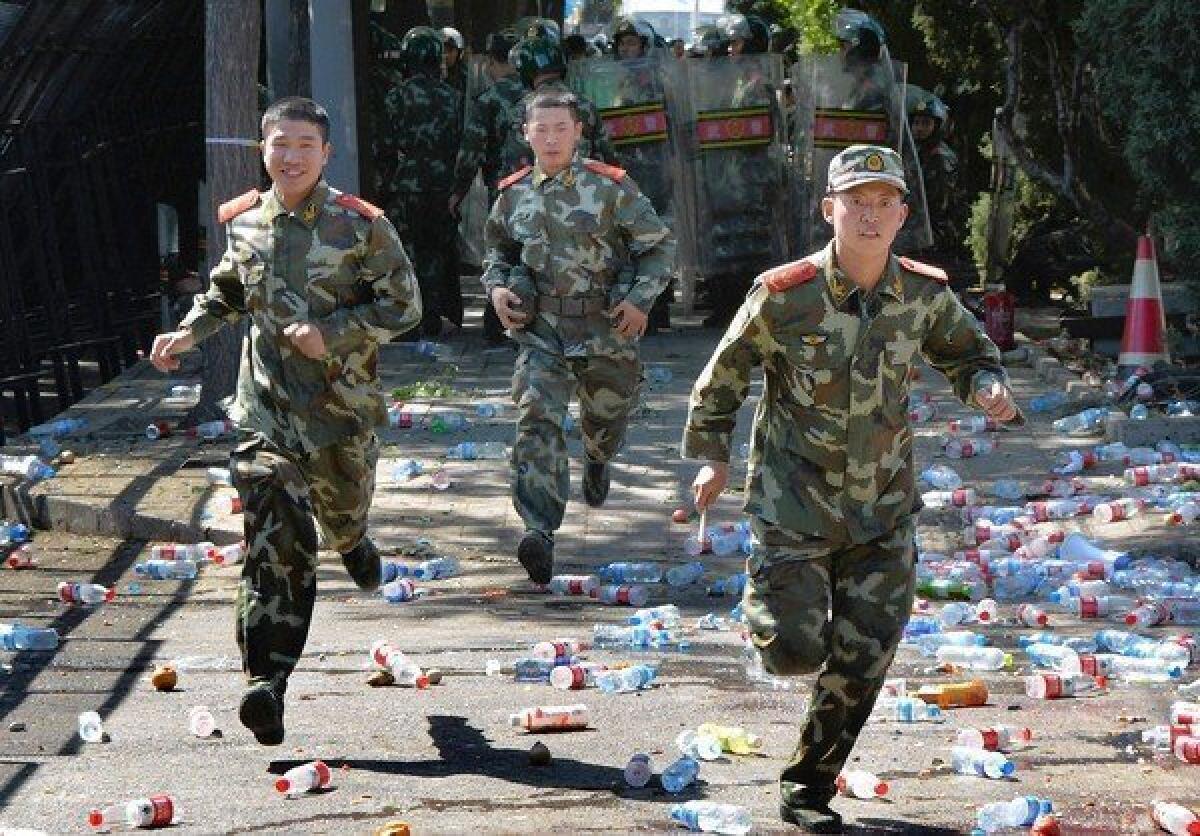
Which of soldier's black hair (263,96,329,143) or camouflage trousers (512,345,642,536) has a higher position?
soldier's black hair (263,96,329,143)

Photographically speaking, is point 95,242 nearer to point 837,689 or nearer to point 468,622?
point 468,622

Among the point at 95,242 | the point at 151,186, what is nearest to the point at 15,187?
the point at 95,242

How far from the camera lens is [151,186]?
20.4 m

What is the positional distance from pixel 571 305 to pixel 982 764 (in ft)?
12.8

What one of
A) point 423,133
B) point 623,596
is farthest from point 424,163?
point 623,596

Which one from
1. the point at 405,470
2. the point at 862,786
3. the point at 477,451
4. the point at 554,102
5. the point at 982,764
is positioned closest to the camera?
the point at 862,786

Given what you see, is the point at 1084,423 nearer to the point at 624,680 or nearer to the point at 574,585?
the point at 574,585

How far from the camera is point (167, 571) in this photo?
1134cm

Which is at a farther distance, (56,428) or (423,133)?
(423,133)

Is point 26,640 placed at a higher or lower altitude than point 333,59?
lower

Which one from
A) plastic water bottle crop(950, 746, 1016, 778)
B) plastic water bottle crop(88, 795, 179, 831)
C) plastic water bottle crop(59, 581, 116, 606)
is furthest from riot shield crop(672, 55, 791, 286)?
plastic water bottle crop(88, 795, 179, 831)

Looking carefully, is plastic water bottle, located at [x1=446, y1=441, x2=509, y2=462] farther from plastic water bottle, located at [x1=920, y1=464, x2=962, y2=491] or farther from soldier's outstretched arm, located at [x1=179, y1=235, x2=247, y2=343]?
soldier's outstretched arm, located at [x1=179, y1=235, x2=247, y2=343]

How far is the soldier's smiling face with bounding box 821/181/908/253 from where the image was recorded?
669 centimetres

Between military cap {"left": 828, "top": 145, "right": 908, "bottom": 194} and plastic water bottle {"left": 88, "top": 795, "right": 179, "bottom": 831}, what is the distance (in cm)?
237
